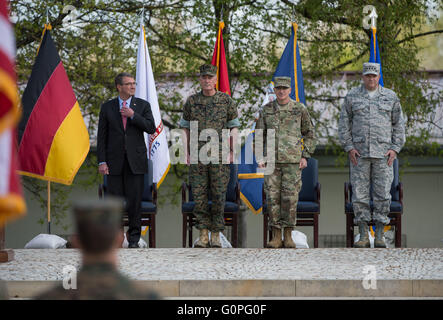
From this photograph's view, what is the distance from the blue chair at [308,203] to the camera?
881 cm

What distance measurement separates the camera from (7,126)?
205 cm

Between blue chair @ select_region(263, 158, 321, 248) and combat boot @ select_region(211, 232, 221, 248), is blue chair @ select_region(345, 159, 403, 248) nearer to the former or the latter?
blue chair @ select_region(263, 158, 321, 248)

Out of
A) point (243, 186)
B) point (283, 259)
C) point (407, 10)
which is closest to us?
point (283, 259)

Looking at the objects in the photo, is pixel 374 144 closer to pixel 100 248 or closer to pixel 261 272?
pixel 261 272

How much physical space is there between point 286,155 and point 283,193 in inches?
16.2

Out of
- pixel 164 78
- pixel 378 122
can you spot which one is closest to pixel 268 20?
pixel 164 78

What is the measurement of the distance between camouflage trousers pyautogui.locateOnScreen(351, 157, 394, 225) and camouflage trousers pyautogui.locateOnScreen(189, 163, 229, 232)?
1.45 m

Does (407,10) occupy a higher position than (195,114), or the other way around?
(407,10)

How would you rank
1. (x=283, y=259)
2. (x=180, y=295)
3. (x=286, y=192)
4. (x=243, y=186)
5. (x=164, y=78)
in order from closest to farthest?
(x=180, y=295), (x=283, y=259), (x=286, y=192), (x=243, y=186), (x=164, y=78)

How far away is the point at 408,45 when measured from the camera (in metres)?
12.9

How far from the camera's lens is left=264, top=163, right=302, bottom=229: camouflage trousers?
8023mm

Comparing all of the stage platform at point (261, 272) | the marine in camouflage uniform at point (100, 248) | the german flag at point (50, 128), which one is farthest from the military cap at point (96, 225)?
the german flag at point (50, 128)

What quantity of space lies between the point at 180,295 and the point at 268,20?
787 centimetres

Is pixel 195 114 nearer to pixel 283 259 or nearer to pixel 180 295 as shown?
pixel 283 259
